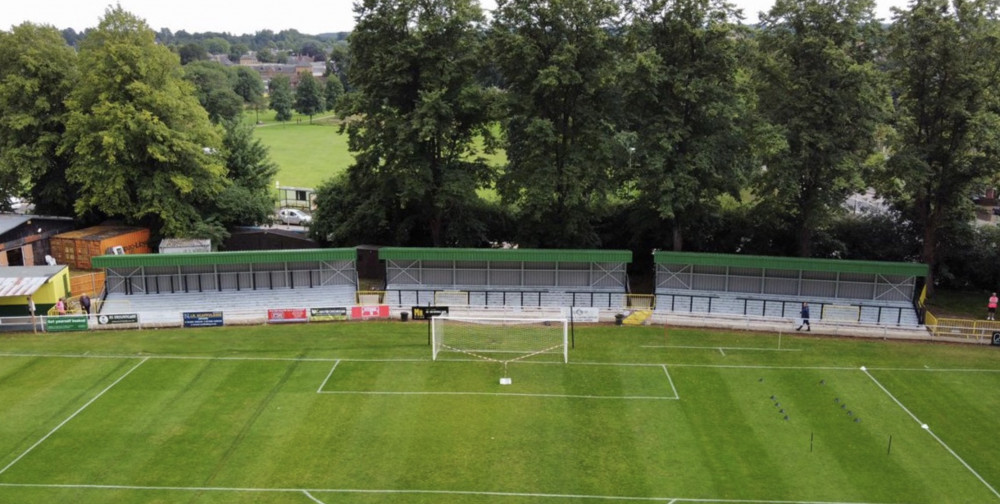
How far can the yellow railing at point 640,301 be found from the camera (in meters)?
45.0

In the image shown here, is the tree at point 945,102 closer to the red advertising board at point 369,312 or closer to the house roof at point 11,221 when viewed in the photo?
the red advertising board at point 369,312

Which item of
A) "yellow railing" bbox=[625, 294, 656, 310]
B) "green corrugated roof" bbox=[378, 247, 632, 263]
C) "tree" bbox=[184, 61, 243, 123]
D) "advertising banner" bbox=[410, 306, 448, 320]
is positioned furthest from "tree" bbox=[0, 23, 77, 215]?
"tree" bbox=[184, 61, 243, 123]

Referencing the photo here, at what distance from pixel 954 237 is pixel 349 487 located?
40.8 metres

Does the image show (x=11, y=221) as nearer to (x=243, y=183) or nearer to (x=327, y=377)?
(x=243, y=183)

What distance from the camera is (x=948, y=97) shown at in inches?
1677

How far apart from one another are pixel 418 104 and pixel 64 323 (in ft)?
75.0

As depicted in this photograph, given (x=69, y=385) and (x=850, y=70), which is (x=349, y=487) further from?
(x=850, y=70)

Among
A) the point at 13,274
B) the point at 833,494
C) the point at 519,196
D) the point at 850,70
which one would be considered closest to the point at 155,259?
the point at 13,274

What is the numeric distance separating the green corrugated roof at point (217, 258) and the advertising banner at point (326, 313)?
4611mm

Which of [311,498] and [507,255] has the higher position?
[507,255]

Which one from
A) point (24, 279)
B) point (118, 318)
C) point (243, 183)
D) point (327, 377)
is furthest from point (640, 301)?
point (243, 183)

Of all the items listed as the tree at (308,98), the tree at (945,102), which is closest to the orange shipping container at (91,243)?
the tree at (945,102)

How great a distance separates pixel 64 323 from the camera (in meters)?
41.6

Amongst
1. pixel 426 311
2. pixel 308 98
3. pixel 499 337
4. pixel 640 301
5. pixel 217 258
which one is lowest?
pixel 499 337
